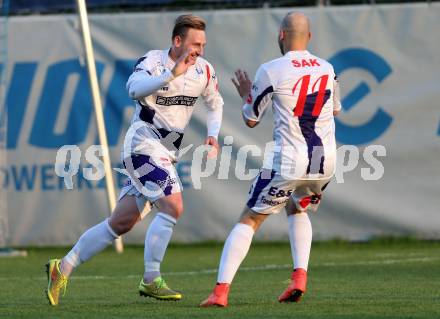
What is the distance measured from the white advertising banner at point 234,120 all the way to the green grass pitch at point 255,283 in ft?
1.20

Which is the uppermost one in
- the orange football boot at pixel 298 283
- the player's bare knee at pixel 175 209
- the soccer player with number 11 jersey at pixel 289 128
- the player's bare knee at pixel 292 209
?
the soccer player with number 11 jersey at pixel 289 128

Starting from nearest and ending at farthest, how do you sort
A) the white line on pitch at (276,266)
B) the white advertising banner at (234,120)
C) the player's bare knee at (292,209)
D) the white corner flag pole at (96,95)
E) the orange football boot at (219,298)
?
the orange football boot at (219,298) → the player's bare knee at (292,209) → the white line on pitch at (276,266) → the white corner flag pole at (96,95) → the white advertising banner at (234,120)

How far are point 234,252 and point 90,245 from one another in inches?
42.3

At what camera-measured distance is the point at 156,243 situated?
25.0 feet

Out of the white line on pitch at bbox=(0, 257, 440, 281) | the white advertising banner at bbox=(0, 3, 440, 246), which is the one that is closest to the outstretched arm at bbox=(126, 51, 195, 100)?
the white line on pitch at bbox=(0, 257, 440, 281)

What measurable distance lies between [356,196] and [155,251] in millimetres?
6196

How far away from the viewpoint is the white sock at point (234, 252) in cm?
712

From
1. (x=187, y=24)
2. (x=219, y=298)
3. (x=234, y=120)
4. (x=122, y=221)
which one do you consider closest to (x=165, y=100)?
(x=187, y=24)

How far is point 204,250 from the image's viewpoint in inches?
532

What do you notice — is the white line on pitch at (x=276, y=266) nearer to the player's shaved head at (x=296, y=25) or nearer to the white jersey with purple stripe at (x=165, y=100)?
the white jersey with purple stripe at (x=165, y=100)

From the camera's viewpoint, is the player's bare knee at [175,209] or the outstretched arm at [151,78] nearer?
the outstretched arm at [151,78]

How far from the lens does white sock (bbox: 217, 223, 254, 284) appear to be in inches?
280

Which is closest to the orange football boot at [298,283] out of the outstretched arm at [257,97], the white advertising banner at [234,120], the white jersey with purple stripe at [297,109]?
the white jersey with purple stripe at [297,109]

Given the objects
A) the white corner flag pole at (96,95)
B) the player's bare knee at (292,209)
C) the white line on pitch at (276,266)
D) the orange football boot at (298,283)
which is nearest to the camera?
the orange football boot at (298,283)
